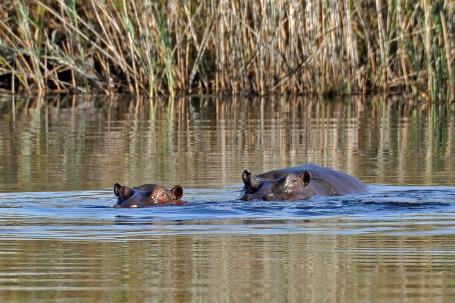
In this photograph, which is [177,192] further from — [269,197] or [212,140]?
[212,140]

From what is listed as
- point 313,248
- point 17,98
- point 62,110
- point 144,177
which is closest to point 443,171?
point 144,177

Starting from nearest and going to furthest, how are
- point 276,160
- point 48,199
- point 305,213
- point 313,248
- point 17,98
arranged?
point 313,248 → point 305,213 → point 48,199 → point 276,160 → point 17,98

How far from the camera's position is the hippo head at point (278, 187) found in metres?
8.45

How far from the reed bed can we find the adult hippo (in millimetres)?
8117

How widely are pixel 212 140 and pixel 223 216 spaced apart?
5.69 metres

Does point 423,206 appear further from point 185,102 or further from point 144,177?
→ point 185,102

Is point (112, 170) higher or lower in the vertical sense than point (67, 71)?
lower

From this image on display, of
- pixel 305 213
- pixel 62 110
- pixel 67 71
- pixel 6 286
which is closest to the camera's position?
pixel 6 286

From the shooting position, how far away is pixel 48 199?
8.63m

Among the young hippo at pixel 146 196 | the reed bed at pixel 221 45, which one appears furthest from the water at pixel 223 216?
the reed bed at pixel 221 45

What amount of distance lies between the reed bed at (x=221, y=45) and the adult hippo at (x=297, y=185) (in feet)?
26.6

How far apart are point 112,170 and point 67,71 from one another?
1187cm

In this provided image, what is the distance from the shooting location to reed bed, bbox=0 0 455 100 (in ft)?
61.2

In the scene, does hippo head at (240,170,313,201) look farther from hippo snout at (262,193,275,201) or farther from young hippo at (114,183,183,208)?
young hippo at (114,183,183,208)
